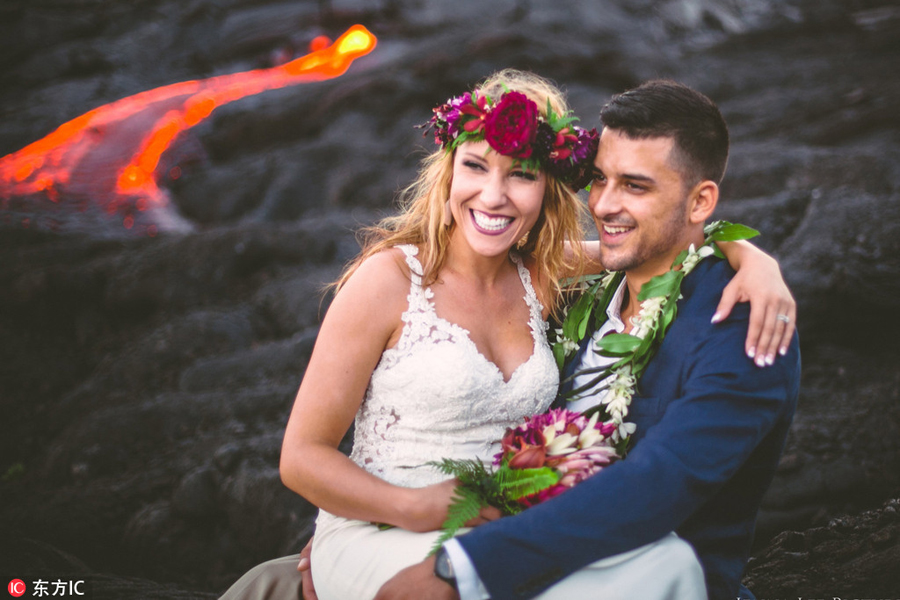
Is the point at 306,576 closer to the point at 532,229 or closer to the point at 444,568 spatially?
the point at 444,568

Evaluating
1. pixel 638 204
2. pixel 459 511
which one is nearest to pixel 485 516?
pixel 459 511

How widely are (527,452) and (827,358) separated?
4.43 meters

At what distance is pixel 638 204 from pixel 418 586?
179 centimetres

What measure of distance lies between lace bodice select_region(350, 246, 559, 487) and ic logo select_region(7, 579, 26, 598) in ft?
6.50

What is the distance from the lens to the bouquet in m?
2.19

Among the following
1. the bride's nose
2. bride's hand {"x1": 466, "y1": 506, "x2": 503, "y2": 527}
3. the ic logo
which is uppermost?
the bride's nose

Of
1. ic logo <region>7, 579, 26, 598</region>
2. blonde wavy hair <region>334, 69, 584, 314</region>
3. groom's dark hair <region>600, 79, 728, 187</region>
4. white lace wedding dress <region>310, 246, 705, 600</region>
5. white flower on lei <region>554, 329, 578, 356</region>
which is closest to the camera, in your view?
white lace wedding dress <region>310, 246, 705, 600</region>

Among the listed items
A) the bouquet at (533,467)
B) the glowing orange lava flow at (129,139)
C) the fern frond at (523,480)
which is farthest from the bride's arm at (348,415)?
the glowing orange lava flow at (129,139)

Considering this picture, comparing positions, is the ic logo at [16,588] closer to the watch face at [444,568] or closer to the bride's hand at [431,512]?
the bride's hand at [431,512]

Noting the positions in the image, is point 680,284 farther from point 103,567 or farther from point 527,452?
point 103,567

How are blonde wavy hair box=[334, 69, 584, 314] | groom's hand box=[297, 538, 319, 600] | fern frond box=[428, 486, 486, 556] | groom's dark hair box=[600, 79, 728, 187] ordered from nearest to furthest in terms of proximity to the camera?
fern frond box=[428, 486, 486, 556] → groom's hand box=[297, 538, 319, 600] → groom's dark hair box=[600, 79, 728, 187] → blonde wavy hair box=[334, 69, 584, 314]

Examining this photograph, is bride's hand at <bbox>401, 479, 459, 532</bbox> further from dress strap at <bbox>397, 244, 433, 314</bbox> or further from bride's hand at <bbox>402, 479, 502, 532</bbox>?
dress strap at <bbox>397, 244, 433, 314</bbox>

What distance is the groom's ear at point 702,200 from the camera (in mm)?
2705

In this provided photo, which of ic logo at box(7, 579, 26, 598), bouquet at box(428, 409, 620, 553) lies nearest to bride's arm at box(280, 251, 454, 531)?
bouquet at box(428, 409, 620, 553)
